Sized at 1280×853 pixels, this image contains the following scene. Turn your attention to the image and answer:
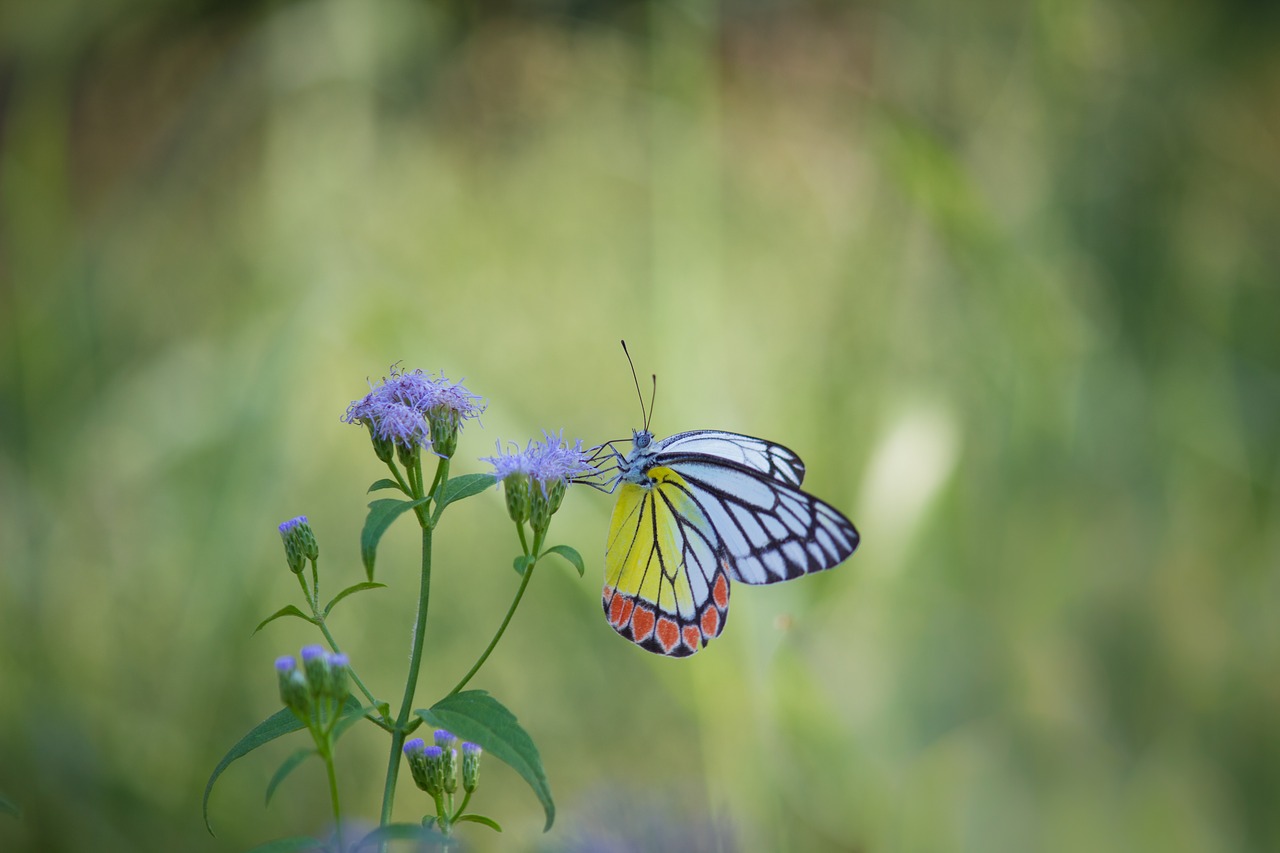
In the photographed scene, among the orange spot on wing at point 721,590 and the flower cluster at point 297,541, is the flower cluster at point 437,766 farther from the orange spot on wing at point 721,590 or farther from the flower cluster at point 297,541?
the orange spot on wing at point 721,590

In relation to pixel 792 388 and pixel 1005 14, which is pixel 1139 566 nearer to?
pixel 792 388

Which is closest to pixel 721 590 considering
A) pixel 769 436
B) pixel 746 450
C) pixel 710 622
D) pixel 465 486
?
pixel 710 622

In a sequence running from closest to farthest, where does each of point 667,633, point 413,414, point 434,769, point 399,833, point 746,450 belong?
point 399,833 < point 434,769 < point 413,414 < point 667,633 < point 746,450

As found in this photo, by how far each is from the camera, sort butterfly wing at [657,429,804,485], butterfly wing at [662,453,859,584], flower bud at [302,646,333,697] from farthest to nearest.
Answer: butterfly wing at [657,429,804,485] < butterfly wing at [662,453,859,584] < flower bud at [302,646,333,697]

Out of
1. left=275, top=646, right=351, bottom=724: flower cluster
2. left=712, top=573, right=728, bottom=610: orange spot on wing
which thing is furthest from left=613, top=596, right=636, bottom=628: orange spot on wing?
left=275, top=646, right=351, bottom=724: flower cluster

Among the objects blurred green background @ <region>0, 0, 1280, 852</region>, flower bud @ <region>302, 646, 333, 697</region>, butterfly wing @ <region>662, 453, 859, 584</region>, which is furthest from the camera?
blurred green background @ <region>0, 0, 1280, 852</region>

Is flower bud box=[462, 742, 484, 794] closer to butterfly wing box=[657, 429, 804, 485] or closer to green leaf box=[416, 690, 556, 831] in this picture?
green leaf box=[416, 690, 556, 831]

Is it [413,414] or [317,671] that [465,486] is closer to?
[413,414]
